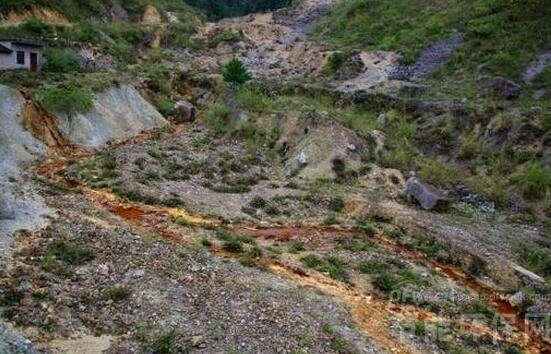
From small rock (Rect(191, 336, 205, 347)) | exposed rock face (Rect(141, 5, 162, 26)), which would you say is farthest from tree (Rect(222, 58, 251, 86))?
small rock (Rect(191, 336, 205, 347))

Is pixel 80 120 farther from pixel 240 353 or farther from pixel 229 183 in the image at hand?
pixel 240 353

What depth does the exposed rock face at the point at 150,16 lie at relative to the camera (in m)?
71.1

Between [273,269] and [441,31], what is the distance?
125ft

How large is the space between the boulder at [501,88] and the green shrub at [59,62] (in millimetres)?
26383

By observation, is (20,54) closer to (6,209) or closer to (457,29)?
(6,209)

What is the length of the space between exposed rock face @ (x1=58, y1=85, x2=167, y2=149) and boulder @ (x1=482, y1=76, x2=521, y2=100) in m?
20.4

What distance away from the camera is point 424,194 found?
2778 centimetres

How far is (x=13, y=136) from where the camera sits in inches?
1080

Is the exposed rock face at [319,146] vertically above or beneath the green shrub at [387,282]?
above

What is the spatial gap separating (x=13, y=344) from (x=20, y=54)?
1142 inches

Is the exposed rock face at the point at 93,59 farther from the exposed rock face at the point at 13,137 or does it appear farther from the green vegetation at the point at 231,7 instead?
the green vegetation at the point at 231,7

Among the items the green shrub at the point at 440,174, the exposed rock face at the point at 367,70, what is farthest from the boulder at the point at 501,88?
the green shrub at the point at 440,174

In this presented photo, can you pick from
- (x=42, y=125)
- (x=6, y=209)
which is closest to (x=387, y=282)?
(x=6, y=209)

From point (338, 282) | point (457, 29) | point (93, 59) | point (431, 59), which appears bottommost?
point (338, 282)
